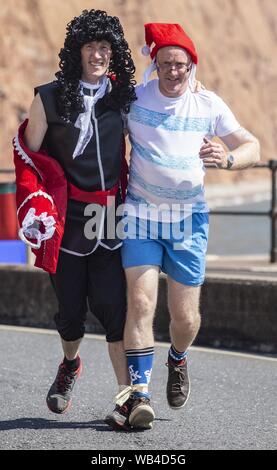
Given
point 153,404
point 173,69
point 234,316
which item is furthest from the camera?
point 234,316

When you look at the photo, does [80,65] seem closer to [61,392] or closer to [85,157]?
[85,157]

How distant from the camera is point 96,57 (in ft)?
18.9

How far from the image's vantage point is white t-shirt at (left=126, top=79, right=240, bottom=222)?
581cm

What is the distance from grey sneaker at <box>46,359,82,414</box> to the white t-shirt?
35.9 inches

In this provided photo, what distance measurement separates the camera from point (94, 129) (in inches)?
227

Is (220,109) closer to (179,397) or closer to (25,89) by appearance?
(179,397)

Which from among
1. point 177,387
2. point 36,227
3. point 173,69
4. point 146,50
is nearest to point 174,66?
point 173,69

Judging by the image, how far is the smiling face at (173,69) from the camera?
577 centimetres

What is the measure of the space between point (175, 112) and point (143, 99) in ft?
0.54

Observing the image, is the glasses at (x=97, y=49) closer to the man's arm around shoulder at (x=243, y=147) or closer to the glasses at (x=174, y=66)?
the glasses at (x=174, y=66)

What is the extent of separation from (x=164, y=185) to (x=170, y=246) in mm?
301

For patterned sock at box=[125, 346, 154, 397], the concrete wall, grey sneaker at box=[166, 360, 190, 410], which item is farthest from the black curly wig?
the concrete wall

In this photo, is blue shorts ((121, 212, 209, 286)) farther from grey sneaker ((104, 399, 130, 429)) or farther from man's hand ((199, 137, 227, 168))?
grey sneaker ((104, 399, 130, 429))

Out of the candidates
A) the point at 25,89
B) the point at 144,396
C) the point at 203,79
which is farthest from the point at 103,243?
the point at 203,79
